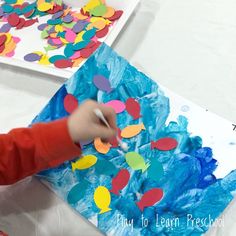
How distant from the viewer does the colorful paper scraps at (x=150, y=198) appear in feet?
1.73

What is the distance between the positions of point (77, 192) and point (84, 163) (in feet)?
0.14

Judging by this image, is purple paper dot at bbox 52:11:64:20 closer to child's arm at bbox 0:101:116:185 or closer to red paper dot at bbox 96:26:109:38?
red paper dot at bbox 96:26:109:38

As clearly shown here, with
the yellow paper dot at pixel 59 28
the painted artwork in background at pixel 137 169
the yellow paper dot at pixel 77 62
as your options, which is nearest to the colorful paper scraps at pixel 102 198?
the painted artwork in background at pixel 137 169

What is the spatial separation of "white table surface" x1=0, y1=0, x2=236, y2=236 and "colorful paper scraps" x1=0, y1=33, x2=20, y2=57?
0.03m

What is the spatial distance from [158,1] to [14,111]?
0.35 metres

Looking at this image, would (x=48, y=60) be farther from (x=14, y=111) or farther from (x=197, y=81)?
(x=197, y=81)

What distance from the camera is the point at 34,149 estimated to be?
1.73 feet

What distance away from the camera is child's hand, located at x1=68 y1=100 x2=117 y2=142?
0.50 m

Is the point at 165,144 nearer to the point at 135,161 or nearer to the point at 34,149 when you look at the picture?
the point at 135,161

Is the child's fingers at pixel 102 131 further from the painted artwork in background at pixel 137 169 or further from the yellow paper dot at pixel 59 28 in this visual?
the yellow paper dot at pixel 59 28

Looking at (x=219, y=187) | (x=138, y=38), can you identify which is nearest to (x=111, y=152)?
(x=219, y=187)

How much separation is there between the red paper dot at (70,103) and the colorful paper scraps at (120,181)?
0.13 metres

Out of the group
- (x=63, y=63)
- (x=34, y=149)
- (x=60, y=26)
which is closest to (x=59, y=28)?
(x=60, y=26)

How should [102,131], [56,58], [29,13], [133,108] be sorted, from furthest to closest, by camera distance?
[29,13] → [56,58] → [133,108] → [102,131]
